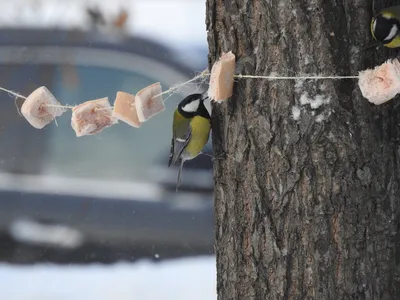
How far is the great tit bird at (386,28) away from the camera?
58.6 inches

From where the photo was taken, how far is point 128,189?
382cm

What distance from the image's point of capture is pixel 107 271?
3670mm

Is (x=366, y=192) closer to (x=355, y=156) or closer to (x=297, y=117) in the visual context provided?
(x=355, y=156)

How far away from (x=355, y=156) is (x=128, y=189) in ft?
7.98

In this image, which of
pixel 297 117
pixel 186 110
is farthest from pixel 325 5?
pixel 186 110

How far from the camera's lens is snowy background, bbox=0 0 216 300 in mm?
3445

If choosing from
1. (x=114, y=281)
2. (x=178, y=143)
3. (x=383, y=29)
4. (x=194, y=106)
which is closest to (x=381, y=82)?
(x=383, y=29)

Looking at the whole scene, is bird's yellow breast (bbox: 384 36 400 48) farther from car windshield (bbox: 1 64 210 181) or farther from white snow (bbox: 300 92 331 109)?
car windshield (bbox: 1 64 210 181)

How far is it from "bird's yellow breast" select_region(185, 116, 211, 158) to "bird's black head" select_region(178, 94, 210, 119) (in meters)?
0.01

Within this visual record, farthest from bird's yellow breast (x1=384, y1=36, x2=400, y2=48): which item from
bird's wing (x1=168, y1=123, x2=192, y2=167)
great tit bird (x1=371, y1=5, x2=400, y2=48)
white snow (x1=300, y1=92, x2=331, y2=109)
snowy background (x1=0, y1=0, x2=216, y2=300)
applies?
snowy background (x1=0, y1=0, x2=216, y2=300)

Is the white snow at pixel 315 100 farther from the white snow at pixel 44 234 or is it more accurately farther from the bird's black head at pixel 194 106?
the white snow at pixel 44 234

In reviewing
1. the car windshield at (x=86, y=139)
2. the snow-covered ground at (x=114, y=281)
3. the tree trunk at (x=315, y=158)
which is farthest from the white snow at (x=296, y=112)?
the car windshield at (x=86, y=139)

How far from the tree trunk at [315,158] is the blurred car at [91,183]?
2.18m

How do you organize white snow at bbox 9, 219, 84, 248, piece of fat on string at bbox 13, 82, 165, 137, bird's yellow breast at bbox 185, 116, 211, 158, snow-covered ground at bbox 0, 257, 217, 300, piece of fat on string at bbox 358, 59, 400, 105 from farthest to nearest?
white snow at bbox 9, 219, 84, 248 → snow-covered ground at bbox 0, 257, 217, 300 → bird's yellow breast at bbox 185, 116, 211, 158 → piece of fat on string at bbox 13, 82, 165, 137 → piece of fat on string at bbox 358, 59, 400, 105
